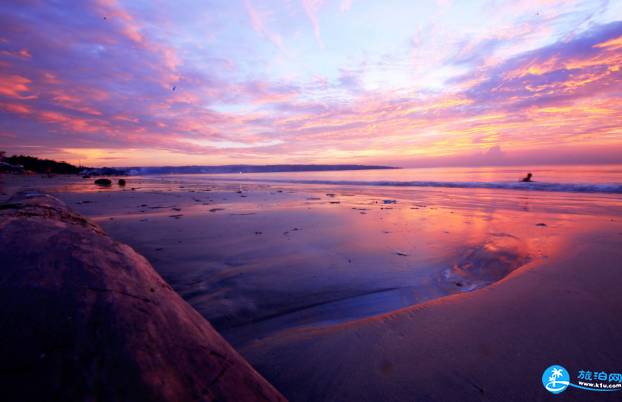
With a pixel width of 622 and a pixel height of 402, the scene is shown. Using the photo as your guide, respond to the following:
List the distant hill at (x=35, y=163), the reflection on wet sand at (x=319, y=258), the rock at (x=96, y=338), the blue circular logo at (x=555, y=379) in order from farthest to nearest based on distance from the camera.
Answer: the distant hill at (x=35, y=163) < the reflection on wet sand at (x=319, y=258) < the blue circular logo at (x=555, y=379) < the rock at (x=96, y=338)

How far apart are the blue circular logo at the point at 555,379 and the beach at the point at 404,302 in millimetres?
40

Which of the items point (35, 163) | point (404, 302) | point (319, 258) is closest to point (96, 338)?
point (404, 302)

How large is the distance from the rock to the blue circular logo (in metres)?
1.65

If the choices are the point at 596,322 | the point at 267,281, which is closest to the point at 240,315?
the point at 267,281

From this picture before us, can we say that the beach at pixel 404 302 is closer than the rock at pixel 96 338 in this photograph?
No

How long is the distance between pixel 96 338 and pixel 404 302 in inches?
97.4

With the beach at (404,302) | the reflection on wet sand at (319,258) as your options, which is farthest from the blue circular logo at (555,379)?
the reflection on wet sand at (319,258)

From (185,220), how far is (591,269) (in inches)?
279

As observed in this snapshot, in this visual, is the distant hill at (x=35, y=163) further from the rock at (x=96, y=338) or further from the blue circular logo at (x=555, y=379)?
the blue circular logo at (x=555, y=379)

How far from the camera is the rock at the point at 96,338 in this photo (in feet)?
2.61

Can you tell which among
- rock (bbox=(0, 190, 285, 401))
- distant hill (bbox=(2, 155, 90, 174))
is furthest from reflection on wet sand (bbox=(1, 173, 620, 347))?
distant hill (bbox=(2, 155, 90, 174))

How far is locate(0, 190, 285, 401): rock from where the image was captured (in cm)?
80

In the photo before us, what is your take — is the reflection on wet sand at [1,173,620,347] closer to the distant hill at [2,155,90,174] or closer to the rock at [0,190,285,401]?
the rock at [0,190,285,401]

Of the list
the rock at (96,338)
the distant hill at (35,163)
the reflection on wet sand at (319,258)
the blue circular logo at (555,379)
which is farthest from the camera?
the distant hill at (35,163)
